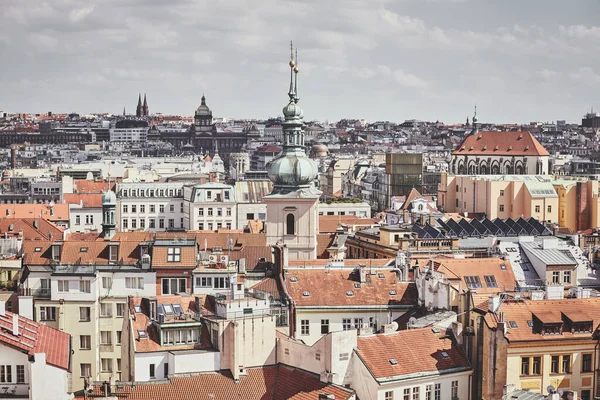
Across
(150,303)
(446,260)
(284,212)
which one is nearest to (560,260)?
(446,260)

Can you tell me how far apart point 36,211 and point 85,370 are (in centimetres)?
6307

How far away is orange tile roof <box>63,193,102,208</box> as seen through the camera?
120 metres

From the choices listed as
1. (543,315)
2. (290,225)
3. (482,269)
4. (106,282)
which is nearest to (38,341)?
(106,282)

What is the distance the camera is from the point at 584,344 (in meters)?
46.6

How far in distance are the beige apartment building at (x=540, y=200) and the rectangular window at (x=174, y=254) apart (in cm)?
6412

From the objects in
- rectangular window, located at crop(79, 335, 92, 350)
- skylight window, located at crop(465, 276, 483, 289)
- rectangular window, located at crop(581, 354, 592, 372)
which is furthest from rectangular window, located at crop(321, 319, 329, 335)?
rectangular window, located at crop(581, 354, 592, 372)

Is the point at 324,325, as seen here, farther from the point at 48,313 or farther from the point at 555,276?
the point at 555,276

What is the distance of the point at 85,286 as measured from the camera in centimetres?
5478

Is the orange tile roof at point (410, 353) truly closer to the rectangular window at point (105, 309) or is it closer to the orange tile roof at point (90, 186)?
the rectangular window at point (105, 309)

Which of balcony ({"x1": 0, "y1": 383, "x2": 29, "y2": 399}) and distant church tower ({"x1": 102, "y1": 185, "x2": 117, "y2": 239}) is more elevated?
distant church tower ({"x1": 102, "y1": 185, "x2": 117, "y2": 239})

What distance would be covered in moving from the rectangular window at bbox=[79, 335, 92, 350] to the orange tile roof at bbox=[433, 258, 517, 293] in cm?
1837

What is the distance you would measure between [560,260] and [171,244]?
22.3 metres

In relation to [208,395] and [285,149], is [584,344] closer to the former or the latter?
[208,395]

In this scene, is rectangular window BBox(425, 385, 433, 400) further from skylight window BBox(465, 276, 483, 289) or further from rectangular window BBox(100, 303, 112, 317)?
rectangular window BBox(100, 303, 112, 317)
